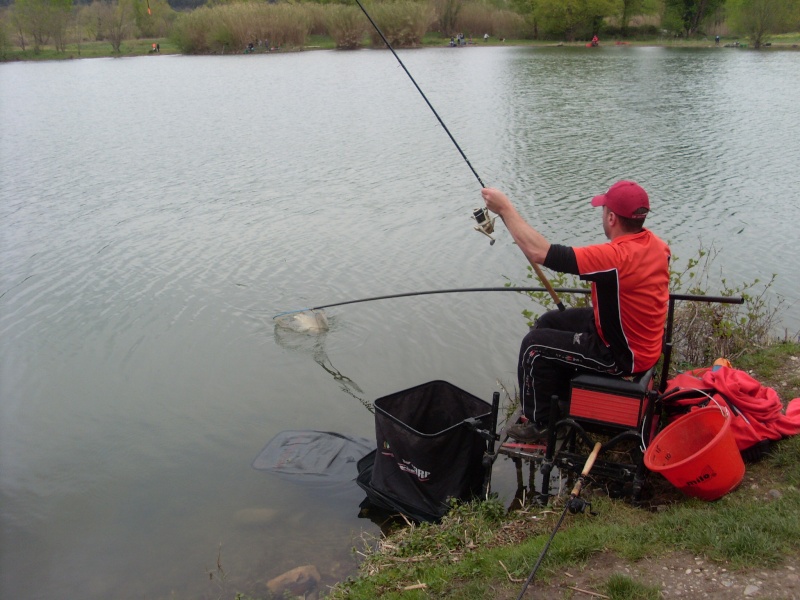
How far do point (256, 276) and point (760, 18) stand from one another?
1898 inches

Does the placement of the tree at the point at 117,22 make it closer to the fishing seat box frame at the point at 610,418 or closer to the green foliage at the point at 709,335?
the green foliage at the point at 709,335

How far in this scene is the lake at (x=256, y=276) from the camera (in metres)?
4.93

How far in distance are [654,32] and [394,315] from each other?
57215 mm

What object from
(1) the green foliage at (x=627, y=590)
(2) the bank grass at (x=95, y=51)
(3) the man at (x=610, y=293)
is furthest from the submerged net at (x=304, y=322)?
(2) the bank grass at (x=95, y=51)

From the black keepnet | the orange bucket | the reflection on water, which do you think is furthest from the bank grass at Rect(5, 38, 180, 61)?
the orange bucket

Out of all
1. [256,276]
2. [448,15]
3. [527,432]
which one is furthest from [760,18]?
[527,432]

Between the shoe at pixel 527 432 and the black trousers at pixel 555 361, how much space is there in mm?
79

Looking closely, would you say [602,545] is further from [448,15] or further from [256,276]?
[448,15]

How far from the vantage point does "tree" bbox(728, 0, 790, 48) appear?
153 ft

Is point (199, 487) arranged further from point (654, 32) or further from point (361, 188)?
point (654, 32)

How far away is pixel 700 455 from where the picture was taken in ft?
11.5

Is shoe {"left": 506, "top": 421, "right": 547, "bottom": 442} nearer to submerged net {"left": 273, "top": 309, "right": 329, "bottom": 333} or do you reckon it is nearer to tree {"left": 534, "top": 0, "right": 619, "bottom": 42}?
submerged net {"left": 273, "top": 309, "right": 329, "bottom": 333}

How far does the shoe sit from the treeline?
44.1 m

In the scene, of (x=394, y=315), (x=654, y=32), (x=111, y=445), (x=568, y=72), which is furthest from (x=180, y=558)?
(x=654, y=32)
